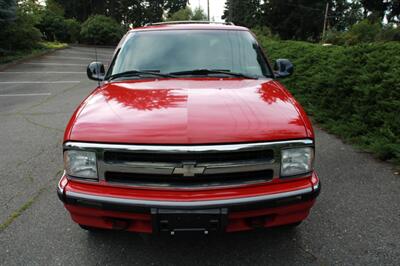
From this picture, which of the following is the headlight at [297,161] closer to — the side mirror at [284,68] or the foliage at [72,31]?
the side mirror at [284,68]

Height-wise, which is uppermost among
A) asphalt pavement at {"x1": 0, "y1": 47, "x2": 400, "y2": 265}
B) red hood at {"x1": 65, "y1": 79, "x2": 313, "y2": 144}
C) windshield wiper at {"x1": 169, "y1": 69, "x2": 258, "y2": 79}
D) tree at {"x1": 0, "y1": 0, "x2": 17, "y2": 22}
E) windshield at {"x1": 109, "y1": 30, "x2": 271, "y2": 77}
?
tree at {"x1": 0, "y1": 0, "x2": 17, "y2": 22}

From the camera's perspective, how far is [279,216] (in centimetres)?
254

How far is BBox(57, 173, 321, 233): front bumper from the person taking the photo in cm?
234

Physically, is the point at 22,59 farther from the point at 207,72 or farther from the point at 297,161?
the point at 297,161

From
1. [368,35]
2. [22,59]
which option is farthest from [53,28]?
[368,35]

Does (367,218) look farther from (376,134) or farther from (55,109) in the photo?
(55,109)

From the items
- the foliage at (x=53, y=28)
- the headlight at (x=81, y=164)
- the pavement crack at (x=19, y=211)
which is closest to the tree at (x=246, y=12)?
the foliage at (x=53, y=28)

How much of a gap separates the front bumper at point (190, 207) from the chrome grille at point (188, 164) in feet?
0.38

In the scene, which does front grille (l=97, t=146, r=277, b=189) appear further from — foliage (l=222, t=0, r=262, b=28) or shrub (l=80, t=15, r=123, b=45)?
foliage (l=222, t=0, r=262, b=28)

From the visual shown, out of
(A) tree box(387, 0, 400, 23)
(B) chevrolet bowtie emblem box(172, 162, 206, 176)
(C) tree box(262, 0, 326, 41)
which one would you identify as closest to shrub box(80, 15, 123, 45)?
(C) tree box(262, 0, 326, 41)

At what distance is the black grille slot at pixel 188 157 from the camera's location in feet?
7.69

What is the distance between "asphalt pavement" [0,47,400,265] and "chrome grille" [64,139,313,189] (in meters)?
0.76

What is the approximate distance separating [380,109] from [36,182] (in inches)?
187

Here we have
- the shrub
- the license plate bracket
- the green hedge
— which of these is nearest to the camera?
the license plate bracket
